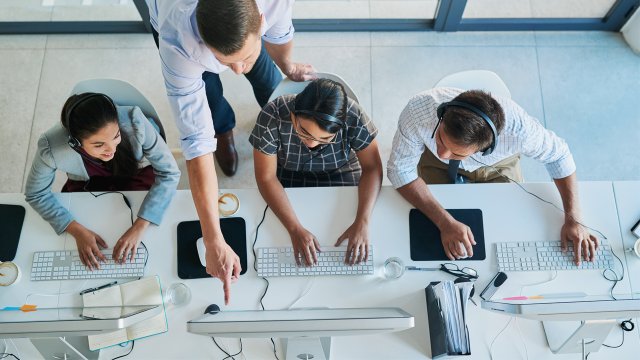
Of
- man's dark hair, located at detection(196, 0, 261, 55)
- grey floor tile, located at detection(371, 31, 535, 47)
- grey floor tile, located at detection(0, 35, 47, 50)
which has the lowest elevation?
grey floor tile, located at detection(371, 31, 535, 47)

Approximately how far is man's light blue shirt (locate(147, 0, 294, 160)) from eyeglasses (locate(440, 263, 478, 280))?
3.02 feet

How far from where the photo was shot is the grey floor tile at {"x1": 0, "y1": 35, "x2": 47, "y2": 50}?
3.07 meters

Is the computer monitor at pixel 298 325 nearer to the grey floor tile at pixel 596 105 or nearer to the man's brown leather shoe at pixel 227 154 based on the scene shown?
the man's brown leather shoe at pixel 227 154

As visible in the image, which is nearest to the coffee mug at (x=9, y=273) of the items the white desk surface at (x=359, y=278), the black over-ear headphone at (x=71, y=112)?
the white desk surface at (x=359, y=278)

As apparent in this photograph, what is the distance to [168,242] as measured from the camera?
1915 mm

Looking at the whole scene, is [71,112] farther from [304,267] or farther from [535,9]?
[535,9]

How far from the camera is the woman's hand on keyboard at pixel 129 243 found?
73.7 inches

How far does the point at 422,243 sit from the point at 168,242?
929mm

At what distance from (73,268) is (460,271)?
1.39m

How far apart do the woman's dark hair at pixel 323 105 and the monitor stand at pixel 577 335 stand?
40.1 inches

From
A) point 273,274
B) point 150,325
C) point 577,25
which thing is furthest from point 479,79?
point 150,325

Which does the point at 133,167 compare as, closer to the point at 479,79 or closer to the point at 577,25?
the point at 479,79

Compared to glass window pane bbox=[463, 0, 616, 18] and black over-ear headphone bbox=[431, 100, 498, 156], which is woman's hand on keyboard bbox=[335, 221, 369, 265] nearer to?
black over-ear headphone bbox=[431, 100, 498, 156]

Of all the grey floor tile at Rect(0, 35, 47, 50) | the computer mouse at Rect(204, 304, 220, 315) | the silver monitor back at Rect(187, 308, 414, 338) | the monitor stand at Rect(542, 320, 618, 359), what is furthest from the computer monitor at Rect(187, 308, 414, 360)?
the grey floor tile at Rect(0, 35, 47, 50)
